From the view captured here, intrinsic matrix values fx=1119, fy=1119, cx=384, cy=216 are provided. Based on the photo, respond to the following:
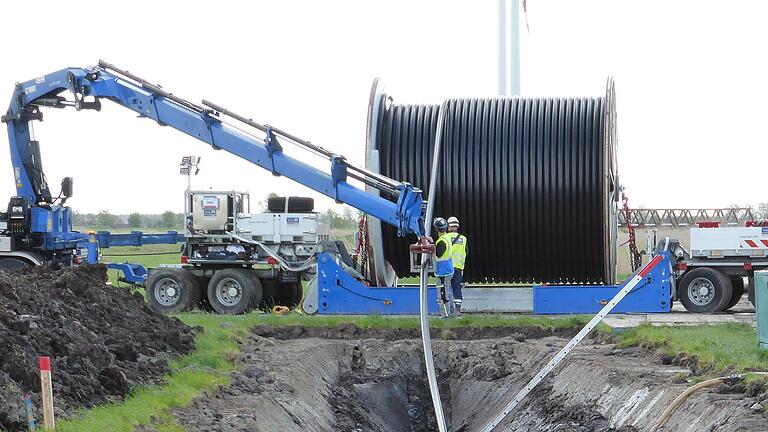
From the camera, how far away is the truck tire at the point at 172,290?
1994 centimetres

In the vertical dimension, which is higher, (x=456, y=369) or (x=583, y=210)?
(x=583, y=210)

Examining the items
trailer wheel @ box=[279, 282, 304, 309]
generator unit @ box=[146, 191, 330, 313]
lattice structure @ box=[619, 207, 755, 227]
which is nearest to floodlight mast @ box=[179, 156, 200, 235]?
generator unit @ box=[146, 191, 330, 313]

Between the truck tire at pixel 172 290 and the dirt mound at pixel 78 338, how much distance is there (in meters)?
5.12

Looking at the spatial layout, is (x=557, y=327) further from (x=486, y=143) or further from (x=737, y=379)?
(x=737, y=379)

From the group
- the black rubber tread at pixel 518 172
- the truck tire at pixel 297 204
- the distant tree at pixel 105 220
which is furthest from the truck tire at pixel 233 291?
the distant tree at pixel 105 220

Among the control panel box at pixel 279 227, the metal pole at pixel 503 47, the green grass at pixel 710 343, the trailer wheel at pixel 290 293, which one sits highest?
the metal pole at pixel 503 47

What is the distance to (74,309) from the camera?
480 inches

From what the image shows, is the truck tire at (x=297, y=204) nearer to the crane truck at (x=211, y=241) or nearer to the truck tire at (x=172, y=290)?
the crane truck at (x=211, y=241)

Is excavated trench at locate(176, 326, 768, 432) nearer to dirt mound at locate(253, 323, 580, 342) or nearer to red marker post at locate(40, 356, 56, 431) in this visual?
dirt mound at locate(253, 323, 580, 342)

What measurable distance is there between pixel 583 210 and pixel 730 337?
4.88 m

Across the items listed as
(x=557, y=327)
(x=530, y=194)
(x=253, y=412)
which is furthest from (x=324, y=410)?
(x=530, y=194)

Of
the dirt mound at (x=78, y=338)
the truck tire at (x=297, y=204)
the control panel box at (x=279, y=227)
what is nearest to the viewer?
the dirt mound at (x=78, y=338)

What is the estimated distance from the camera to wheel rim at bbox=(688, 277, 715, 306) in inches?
786

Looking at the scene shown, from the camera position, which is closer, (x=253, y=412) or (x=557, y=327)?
(x=253, y=412)
